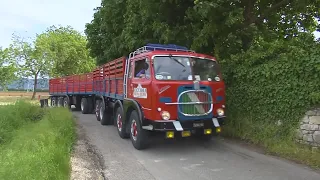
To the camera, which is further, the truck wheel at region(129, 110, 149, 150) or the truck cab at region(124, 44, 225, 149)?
the truck wheel at region(129, 110, 149, 150)

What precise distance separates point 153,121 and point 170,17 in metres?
5.58

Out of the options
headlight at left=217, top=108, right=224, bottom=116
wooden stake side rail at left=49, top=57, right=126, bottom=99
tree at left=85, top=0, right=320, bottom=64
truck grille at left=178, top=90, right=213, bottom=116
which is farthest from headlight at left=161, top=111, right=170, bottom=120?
tree at left=85, top=0, right=320, bottom=64

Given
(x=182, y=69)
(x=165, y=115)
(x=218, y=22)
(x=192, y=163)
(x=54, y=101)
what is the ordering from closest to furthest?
(x=192, y=163) → (x=165, y=115) → (x=182, y=69) → (x=218, y=22) → (x=54, y=101)

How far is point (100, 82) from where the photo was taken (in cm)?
1418

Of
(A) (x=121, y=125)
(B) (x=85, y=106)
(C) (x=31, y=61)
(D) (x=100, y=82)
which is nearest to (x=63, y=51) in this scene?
(C) (x=31, y=61)

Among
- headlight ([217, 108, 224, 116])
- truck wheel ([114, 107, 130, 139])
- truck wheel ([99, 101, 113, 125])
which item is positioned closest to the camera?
headlight ([217, 108, 224, 116])

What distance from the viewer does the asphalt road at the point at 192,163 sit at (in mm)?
6125

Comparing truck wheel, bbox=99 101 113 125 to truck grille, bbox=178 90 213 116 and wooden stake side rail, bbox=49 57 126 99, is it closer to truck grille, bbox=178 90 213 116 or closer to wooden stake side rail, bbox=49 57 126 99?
Answer: wooden stake side rail, bbox=49 57 126 99

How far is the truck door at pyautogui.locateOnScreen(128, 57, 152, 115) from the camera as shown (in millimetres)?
7926

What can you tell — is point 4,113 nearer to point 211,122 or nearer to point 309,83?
point 211,122

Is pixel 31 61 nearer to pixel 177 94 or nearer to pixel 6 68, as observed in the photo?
pixel 6 68

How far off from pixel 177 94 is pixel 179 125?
75 cm

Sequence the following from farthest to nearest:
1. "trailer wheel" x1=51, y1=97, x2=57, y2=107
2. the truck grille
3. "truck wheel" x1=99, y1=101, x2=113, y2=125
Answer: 1. "trailer wheel" x1=51, y1=97, x2=57, y2=107
2. "truck wheel" x1=99, y1=101, x2=113, y2=125
3. the truck grille

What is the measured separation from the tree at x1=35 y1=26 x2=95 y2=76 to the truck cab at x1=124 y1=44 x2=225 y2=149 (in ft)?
123
